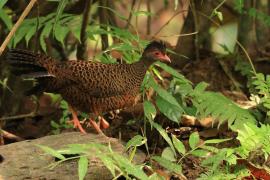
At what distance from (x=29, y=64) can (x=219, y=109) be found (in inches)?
58.0

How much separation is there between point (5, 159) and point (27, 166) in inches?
7.4

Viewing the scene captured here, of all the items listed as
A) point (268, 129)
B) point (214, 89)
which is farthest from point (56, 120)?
point (268, 129)

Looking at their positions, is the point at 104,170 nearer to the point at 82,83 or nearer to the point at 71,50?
the point at 82,83

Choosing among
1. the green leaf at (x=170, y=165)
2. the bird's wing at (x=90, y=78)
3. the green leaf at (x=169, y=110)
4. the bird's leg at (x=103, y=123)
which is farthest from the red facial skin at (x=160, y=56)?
the green leaf at (x=170, y=165)

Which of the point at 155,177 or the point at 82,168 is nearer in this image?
the point at 82,168

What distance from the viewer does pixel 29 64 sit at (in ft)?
16.2

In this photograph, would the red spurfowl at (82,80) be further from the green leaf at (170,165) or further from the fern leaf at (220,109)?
the green leaf at (170,165)

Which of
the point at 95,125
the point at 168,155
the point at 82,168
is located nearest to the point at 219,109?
the point at 168,155

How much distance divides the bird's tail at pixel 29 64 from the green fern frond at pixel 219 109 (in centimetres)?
113

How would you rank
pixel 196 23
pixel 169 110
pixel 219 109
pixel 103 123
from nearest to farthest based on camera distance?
pixel 169 110 < pixel 219 109 < pixel 103 123 < pixel 196 23

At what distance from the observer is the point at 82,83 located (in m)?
4.94

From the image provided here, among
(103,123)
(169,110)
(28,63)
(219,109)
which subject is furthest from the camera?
(103,123)

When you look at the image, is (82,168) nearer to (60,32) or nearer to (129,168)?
(129,168)

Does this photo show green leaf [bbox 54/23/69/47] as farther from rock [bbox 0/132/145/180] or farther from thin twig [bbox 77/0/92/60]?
rock [bbox 0/132/145/180]
